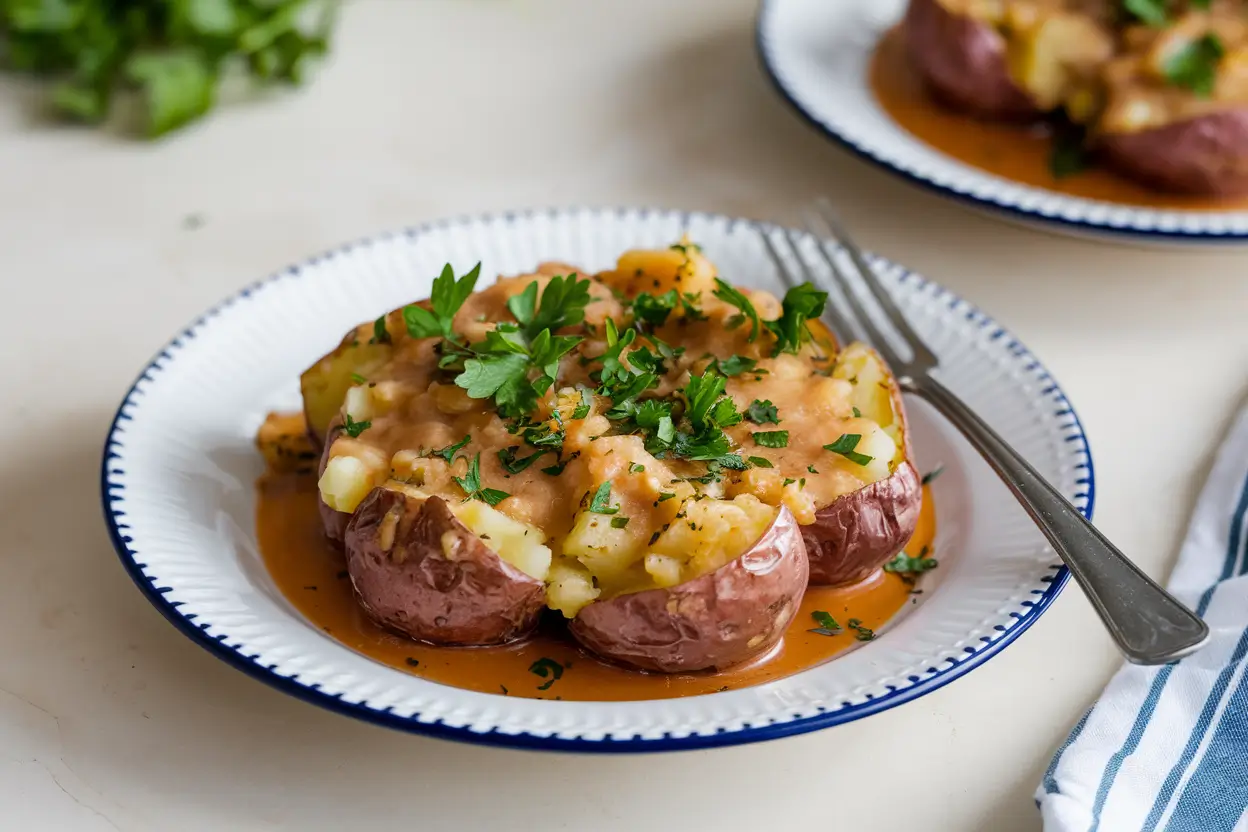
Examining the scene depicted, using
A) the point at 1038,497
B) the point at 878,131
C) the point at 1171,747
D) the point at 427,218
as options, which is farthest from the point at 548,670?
the point at 878,131

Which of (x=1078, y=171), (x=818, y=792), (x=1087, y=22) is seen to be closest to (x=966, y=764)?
(x=818, y=792)

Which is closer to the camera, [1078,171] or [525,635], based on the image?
[525,635]

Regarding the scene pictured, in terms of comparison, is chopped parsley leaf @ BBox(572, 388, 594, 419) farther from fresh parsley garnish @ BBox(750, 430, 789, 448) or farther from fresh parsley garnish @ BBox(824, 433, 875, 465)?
fresh parsley garnish @ BBox(824, 433, 875, 465)

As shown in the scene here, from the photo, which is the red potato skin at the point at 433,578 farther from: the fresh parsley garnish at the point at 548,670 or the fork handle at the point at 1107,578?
the fork handle at the point at 1107,578

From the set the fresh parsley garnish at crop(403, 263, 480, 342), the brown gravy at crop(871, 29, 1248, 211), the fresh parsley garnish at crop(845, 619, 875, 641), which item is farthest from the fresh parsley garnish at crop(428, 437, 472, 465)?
the brown gravy at crop(871, 29, 1248, 211)

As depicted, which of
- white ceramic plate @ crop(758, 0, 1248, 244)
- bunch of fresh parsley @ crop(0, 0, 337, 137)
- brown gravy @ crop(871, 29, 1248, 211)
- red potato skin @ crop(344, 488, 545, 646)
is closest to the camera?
red potato skin @ crop(344, 488, 545, 646)

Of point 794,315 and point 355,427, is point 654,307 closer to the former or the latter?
point 794,315

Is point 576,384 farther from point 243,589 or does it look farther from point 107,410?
point 107,410
